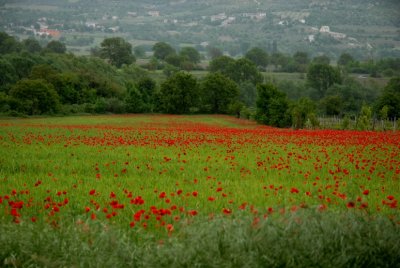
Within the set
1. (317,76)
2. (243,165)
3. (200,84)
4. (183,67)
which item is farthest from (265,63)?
(243,165)

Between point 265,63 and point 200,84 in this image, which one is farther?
point 265,63

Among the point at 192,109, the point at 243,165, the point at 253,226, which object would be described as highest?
the point at 253,226

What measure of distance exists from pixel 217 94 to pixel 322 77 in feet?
174

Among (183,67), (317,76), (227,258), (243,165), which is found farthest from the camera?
(183,67)

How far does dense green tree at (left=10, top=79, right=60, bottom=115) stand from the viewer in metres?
70.2

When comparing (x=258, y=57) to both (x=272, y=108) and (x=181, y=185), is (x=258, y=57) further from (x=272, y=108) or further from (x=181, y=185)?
(x=181, y=185)

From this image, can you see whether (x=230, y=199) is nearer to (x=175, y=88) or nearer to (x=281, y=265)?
(x=281, y=265)

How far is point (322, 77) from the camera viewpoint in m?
125

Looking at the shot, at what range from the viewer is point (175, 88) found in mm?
78188

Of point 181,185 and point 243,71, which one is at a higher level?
point 181,185

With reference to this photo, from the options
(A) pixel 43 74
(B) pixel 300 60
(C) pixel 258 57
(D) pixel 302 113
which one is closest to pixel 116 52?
(C) pixel 258 57

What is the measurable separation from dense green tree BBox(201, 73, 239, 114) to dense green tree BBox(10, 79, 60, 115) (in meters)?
24.7

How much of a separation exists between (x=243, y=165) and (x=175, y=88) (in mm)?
64872

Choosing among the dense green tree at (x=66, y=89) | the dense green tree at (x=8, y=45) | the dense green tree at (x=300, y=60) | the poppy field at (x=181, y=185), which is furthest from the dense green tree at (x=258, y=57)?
the poppy field at (x=181, y=185)
